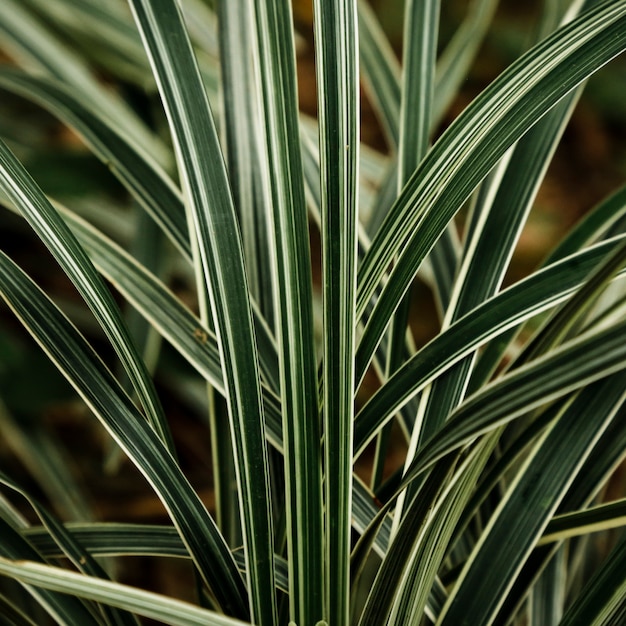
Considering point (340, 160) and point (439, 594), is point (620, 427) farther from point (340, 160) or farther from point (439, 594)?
point (340, 160)

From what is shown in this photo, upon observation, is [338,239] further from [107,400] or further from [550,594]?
[550,594]

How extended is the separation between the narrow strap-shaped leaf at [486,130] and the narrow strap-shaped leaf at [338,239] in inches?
2.4

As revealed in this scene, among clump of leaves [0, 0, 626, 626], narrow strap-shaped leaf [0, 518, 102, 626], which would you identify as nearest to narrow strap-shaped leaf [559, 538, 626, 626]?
clump of leaves [0, 0, 626, 626]

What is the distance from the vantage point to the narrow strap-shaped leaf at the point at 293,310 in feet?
1.40

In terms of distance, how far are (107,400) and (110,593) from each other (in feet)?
0.46

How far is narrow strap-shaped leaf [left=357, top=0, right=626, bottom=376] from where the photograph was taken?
456 mm

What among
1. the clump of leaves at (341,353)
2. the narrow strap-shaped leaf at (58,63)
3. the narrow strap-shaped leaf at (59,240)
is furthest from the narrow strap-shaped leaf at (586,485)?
the narrow strap-shaped leaf at (58,63)

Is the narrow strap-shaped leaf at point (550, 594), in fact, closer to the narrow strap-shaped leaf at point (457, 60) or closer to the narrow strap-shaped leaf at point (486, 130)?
the narrow strap-shaped leaf at point (486, 130)

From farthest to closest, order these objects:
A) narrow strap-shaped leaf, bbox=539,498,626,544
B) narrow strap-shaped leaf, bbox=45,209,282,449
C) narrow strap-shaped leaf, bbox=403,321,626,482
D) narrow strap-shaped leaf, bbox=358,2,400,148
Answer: narrow strap-shaped leaf, bbox=358,2,400,148
narrow strap-shaped leaf, bbox=45,209,282,449
narrow strap-shaped leaf, bbox=539,498,626,544
narrow strap-shaped leaf, bbox=403,321,626,482

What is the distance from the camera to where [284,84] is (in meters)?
0.43

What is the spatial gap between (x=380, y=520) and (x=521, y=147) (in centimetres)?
35

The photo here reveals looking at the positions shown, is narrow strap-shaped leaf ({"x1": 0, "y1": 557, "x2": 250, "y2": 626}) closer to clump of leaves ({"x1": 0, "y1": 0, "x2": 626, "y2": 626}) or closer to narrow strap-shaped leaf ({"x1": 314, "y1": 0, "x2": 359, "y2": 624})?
clump of leaves ({"x1": 0, "y1": 0, "x2": 626, "y2": 626})

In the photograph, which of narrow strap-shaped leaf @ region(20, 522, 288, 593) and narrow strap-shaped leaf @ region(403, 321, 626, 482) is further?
narrow strap-shaped leaf @ region(20, 522, 288, 593)

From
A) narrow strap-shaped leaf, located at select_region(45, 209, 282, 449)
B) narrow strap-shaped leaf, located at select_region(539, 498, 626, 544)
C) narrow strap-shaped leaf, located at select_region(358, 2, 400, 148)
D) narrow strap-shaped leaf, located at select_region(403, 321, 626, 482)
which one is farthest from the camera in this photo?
narrow strap-shaped leaf, located at select_region(358, 2, 400, 148)
